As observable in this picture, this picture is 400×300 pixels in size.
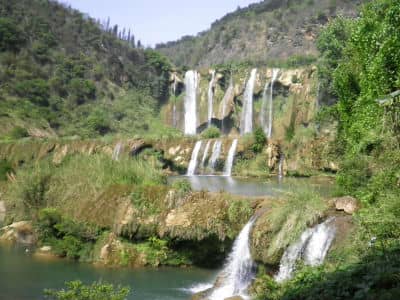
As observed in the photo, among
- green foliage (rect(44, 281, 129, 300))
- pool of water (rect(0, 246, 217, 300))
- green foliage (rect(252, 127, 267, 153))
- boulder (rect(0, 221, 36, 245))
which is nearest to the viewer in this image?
green foliage (rect(44, 281, 129, 300))

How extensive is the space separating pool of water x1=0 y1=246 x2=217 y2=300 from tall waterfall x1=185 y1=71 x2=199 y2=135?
42.8 metres

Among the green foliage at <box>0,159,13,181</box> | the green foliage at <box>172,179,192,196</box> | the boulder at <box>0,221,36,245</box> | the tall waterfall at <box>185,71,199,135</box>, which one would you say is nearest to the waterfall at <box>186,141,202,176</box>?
the green foliage at <box>0,159,13,181</box>

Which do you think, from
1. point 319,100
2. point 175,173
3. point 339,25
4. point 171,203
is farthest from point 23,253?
point 319,100

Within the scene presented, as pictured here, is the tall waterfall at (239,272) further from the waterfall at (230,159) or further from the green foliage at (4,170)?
the waterfall at (230,159)

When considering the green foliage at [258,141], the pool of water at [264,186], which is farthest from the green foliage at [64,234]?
the green foliage at [258,141]

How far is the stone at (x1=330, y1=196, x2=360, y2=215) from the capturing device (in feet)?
37.9

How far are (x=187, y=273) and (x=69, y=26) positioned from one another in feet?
201

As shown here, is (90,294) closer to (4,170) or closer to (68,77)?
(4,170)

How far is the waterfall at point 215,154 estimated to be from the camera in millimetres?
36531

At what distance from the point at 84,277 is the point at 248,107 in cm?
4079

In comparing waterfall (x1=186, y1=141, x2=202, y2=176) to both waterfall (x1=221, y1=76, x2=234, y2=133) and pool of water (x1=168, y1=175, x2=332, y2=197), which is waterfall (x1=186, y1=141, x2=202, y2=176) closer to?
pool of water (x1=168, y1=175, x2=332, y2=197)

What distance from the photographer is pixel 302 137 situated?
1315 inches

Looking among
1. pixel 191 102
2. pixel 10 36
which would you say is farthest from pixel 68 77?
pixel 191 102

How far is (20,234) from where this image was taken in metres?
17.5
